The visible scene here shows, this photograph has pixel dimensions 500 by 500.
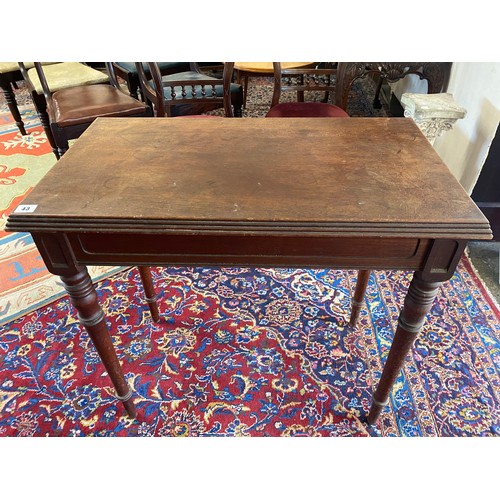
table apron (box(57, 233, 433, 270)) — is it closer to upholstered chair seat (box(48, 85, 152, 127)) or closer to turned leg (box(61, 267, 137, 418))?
turned leg (box(61, 267, 137, 418))

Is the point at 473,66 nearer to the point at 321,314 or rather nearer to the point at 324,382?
the point at 321,314

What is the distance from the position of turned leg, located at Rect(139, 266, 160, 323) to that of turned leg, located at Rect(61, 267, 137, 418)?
16.1 inches

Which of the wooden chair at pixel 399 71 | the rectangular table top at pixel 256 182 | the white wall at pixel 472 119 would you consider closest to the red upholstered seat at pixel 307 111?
the wooden chair at pixel 399 71

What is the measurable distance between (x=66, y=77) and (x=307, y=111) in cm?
171

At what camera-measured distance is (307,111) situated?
1996 millimetres

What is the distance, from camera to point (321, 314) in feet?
5.30

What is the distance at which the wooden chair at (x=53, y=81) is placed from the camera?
2.45m

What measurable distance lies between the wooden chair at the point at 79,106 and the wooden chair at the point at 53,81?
2 centimetres

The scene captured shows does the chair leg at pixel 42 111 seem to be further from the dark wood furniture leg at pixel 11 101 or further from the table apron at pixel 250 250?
the table apron at pixel 250 250

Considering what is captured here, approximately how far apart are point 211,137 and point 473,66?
5.46 ft

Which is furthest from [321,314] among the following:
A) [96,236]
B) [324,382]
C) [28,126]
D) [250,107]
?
[28,126]

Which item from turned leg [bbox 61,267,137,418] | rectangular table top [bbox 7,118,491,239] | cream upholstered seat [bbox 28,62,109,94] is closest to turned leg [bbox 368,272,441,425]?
rectangular table top [bbox 7,118,491,239]

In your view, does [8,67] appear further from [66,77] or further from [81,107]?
[81,107]

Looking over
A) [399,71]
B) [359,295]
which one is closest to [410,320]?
[359,295]
